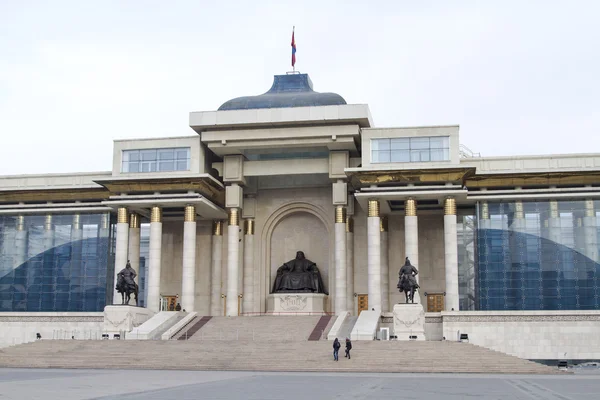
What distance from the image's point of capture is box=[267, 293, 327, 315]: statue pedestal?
175ft

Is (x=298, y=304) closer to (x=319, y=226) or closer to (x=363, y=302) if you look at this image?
(x=363, y=302)

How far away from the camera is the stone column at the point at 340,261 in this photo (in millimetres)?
50906

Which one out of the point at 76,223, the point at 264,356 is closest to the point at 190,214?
the point at 76,223

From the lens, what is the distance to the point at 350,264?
5338 cm

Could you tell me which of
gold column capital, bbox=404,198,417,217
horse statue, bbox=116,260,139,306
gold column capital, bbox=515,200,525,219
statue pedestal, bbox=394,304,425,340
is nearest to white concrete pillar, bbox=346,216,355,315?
gold column capital, bbox=404,198,417,217

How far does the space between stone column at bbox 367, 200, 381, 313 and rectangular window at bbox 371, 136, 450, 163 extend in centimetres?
289

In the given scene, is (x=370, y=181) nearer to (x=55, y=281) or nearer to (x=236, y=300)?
(x=236, y=300)

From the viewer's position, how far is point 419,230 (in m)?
54.4

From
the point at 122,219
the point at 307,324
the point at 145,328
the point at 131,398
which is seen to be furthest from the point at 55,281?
the point at 131,398

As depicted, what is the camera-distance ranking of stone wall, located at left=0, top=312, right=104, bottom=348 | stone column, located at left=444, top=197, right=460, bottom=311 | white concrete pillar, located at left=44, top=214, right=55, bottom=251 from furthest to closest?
white concrete pillar, located at left=44, top=214, right=55, bottom=251, stone wall, located at left=0, top=312, right=104, bottom=348, stone column, located at left=444, top=197, right=460, bottom=311

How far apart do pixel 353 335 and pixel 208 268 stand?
1729cm

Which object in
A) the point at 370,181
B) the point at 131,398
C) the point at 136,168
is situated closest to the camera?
the point at 131,398

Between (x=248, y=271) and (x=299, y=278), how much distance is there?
12.1 feet

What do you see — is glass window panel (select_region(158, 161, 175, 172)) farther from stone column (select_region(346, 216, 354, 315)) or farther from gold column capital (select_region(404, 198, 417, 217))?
gold column capital (select_region(404, 198, 417, 217))
